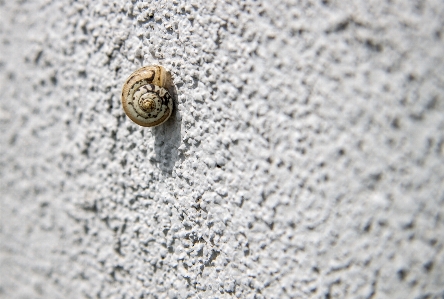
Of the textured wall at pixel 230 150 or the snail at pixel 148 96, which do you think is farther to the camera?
the snail at pixel 148 96

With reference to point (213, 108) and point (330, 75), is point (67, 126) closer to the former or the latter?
point (213, 108)

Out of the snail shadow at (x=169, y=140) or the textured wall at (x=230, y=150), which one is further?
the snail shadow at (x=169, y=140)

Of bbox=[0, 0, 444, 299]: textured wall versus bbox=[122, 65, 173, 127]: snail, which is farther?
bbox=[122, 65, 173, 127]: snail

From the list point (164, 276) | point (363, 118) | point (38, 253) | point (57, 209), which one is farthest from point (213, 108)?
point (38, 253)
